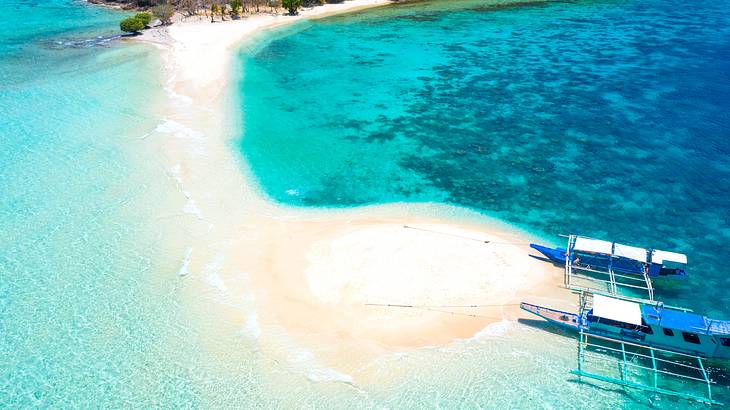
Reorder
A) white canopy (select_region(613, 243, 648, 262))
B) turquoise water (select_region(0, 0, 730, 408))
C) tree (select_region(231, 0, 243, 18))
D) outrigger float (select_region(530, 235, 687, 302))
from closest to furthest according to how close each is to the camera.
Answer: turquoise water (select_region(0, 0, 730, 408)), outrigger float (select_region(530, 235, 687, 302)), white canopy (select_region(613, 243, 648, 262)), tree (select_region(231, 0, 243, 18))

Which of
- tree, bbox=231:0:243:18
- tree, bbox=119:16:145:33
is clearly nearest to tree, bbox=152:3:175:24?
tree, bbox=119:16:145:33

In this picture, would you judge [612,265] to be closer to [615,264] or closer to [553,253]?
[615,264]

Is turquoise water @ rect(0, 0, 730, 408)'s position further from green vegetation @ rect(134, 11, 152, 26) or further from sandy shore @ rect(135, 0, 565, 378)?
green vegetation @ rect(134, 11, 152, 26)

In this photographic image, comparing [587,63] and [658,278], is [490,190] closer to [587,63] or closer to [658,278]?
[658,278]

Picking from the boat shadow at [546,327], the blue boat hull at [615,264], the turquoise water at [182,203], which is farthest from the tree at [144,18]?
the boat shadow at [546,327]

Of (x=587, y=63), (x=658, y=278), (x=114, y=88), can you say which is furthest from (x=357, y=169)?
(x=587, y=63)
